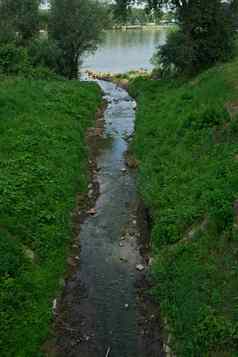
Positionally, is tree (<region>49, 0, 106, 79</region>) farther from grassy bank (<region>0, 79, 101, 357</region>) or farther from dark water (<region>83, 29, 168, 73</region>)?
grassy bank (<region>0, 79, 101, 357</region>)

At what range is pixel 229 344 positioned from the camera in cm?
823

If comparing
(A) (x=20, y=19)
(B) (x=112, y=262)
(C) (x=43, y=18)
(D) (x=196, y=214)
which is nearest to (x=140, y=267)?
(B) (x=112, y=262)

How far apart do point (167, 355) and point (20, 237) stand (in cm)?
561

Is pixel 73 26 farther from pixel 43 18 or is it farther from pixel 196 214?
pixel 196 214

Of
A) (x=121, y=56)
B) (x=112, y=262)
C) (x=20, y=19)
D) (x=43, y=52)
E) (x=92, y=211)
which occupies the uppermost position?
(x=20, y=19)

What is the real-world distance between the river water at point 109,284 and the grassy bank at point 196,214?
0.75m

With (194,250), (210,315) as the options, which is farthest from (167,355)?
(194,250)

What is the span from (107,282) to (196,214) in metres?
3.49

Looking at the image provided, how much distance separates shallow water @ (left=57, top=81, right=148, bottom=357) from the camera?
31.2 feet

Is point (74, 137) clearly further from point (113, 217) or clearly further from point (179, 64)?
point (179, 64)

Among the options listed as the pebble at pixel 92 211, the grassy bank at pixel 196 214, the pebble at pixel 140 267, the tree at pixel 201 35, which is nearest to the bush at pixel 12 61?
the tree at pixel 201 35

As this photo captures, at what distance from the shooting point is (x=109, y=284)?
11.4 meters

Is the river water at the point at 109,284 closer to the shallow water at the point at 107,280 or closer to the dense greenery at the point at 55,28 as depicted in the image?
the shallow water at the point at 107,280

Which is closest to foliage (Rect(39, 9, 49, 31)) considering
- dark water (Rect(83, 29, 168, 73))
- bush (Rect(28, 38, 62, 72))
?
bush (Rect(28, 38, 62, 72))
